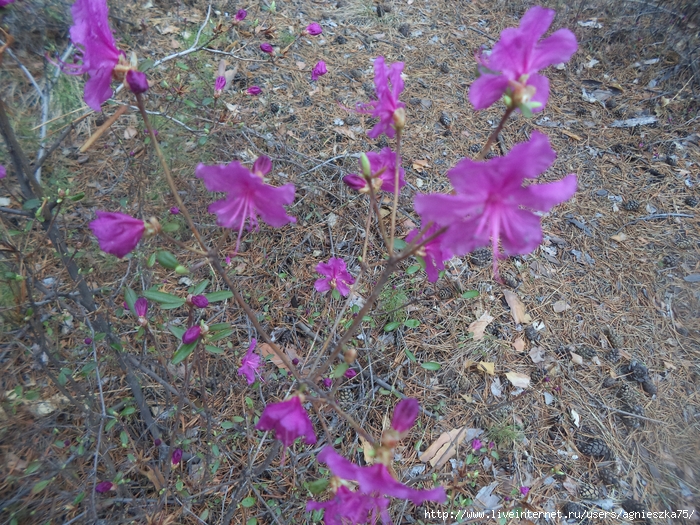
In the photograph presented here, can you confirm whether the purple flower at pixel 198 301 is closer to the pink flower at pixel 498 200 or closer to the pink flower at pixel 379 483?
the pink flower at pixel 379 483

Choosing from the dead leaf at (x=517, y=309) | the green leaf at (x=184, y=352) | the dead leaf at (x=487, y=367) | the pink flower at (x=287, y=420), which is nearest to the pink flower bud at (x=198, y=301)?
the green leaf at (x=184, y=352)

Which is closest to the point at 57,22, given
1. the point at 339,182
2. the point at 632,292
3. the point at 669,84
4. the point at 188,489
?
the point at 339,182

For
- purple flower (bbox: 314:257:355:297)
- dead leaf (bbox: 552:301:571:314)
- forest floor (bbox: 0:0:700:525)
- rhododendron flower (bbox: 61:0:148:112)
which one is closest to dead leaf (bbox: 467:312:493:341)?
forest floor (bbox: 0:0:700:525)

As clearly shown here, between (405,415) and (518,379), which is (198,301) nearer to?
(405,415)

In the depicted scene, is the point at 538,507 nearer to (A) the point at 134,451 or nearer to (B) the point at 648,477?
(B) the point at 648,477

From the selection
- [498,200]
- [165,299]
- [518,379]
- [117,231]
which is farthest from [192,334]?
[518,379]

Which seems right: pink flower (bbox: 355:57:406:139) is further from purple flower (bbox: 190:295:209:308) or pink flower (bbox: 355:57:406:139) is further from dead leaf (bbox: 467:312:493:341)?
dead leaf (bbox: 467:312:493:341)

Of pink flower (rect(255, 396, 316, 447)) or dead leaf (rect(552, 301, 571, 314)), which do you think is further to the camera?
dead leaf (rect(552, 301, 571, 314))
